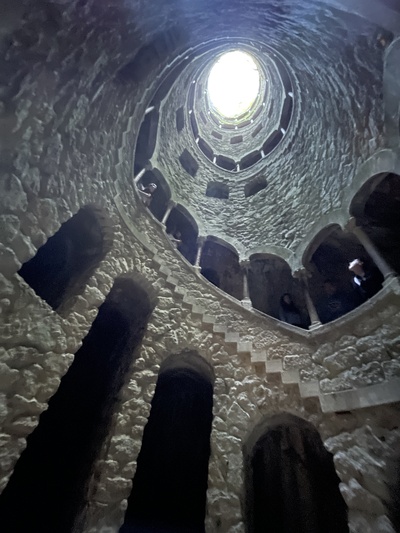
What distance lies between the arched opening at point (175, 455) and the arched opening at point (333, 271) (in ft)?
12.6

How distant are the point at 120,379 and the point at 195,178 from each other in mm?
8702

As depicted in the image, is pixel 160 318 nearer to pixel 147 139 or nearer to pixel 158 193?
pixel 158 193

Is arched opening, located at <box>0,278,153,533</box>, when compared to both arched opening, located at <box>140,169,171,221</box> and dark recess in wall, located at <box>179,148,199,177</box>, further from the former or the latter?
dark recess in wall, located at <box>179,148,199,177</box>

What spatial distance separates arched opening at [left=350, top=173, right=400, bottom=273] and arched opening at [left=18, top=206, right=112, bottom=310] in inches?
210

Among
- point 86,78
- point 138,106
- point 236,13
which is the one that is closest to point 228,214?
point 138,106

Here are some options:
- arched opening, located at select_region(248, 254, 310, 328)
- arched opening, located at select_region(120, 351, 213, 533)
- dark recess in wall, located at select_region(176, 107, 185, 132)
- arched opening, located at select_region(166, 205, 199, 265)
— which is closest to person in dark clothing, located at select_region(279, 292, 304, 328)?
arched opening, located at select_region(248, 254, 310, 328)

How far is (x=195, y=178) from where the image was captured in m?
11.2

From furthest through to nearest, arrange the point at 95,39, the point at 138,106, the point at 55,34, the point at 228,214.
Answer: the point at 228,214 → the point at 138,106 → the point at 95,39 → the point at 55,34

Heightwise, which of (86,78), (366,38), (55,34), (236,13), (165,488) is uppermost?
(236,13)

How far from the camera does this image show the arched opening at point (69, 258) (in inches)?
172

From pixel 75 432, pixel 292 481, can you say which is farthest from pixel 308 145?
pixel 75 432

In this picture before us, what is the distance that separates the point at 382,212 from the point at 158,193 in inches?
265

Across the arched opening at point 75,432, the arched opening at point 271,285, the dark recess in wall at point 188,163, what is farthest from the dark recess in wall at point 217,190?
the arched opening at point 75,432

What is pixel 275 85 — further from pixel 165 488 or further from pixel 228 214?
pixel 165 488
